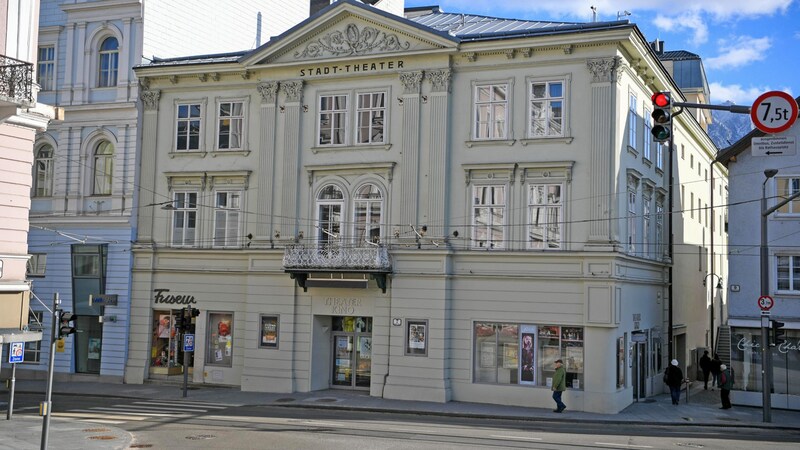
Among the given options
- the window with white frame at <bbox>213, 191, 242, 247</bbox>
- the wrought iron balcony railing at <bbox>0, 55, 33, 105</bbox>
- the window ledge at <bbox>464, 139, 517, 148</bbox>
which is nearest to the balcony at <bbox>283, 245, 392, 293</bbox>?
the window with white frame at <bbox>213, 191, 242, 247</bbox>

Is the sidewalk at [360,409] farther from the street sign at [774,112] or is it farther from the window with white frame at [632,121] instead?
the street sign at [774,112]

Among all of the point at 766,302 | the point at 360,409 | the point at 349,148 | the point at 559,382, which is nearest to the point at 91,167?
the point at 349,148

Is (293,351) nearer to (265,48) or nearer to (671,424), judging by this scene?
(265,48)

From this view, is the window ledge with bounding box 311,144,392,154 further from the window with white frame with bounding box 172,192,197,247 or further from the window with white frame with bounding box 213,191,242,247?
the window with white frame with bounding box 172,192,197,247

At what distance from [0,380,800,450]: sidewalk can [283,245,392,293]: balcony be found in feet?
13.3

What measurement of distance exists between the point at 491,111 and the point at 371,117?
14.8ft

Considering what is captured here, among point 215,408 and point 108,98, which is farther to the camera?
point 108,98

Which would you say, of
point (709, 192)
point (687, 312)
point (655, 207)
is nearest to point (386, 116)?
point (655, 207)

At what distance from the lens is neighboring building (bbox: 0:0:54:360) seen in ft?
68.5

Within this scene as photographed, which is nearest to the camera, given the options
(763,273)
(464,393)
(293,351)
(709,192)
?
(763,273)

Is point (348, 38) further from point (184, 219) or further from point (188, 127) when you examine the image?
point (184, 219)

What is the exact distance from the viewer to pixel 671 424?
25.5 metres

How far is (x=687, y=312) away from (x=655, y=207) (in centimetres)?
866

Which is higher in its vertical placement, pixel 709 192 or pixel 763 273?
pixel 709 192
